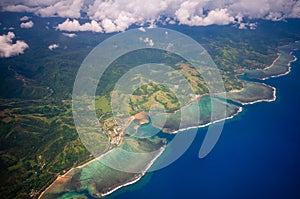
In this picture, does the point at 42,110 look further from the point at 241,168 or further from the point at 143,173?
the point at 241,168

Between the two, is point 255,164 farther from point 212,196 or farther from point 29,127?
point 29,127

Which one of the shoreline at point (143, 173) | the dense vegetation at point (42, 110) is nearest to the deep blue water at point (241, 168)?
the shoreline at point (143, 173)

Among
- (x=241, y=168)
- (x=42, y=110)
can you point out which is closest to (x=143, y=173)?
(x=241, y=168)

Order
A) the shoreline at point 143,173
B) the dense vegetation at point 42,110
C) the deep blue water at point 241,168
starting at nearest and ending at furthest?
the deep blue water at point 241,168 < the shoreline at point 143,173 < the dense vegetation at point 42,110

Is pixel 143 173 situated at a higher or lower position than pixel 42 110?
higher

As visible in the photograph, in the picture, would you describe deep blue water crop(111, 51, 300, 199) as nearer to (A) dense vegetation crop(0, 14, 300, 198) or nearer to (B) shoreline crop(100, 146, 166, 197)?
(B) shoreline crop(100, 146, 166, 197)

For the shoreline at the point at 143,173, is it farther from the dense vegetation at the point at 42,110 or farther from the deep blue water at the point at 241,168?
the dense vegetation at the point at 42,110

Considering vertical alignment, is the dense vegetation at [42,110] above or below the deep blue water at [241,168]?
below

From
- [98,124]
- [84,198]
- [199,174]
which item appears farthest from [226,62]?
[84,198]

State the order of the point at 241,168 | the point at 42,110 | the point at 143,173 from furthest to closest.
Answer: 1. the point at 42,110
2. the point at 241,168
3. the point at 143,173
